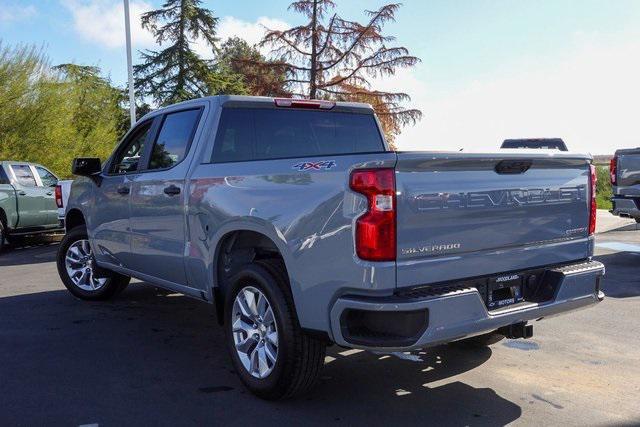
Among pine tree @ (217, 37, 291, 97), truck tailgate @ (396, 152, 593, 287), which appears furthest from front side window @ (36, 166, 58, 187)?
truck tailgate @ (396, 152, 593, 287)

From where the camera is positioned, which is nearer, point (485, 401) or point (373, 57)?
point (485, 401)

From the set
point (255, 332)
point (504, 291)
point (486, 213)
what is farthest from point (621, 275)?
point (255, 332)

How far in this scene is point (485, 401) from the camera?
4051 millimetres

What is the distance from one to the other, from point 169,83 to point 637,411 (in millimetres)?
29932

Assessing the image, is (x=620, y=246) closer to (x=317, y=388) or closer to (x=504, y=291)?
(x=504, y=291)

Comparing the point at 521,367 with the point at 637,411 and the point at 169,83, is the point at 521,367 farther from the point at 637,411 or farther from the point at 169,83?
the point at 169,83

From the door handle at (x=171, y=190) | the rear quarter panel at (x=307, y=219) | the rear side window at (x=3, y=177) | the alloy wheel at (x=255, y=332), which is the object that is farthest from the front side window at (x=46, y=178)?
the alloy wheel at (x=255, y=332)

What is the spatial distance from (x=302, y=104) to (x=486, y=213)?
2167 mm

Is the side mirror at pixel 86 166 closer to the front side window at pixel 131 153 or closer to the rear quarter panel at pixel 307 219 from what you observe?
the front side window at pixel 131 153

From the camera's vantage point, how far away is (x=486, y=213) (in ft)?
12.1

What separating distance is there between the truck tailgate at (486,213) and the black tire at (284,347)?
2.55 ft

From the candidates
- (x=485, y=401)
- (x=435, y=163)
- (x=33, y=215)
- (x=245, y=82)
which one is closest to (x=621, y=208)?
(x=485, y=401)

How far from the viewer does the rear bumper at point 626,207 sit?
31.4 feet

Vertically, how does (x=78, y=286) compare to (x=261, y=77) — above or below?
below
